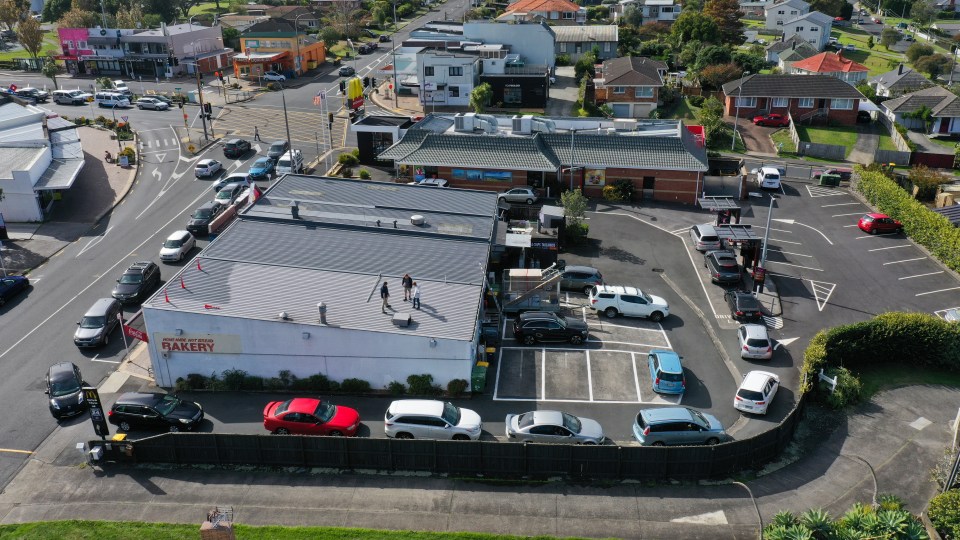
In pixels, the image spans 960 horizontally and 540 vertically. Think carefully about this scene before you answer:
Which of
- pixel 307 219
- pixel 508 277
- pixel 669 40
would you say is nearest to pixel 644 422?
pixel 508 277

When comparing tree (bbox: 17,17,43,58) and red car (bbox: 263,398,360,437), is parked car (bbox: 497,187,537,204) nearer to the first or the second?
red car (bbox: 263,398,360,437)

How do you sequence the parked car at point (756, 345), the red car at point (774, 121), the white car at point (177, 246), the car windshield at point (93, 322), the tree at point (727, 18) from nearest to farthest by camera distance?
the parked car at point (756, 345) < the car windshield at point (93, 322) < the white car at point (177, 246) < the red car at point (774, 121) < the tree at point (727, 18)

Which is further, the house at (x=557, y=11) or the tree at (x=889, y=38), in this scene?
the tree at (x=889, y=38)

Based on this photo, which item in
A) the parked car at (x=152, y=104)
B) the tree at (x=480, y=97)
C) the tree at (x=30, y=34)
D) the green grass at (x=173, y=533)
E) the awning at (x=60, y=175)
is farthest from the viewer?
the tree at (x=30, y=34)

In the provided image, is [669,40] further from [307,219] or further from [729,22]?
[307,219]

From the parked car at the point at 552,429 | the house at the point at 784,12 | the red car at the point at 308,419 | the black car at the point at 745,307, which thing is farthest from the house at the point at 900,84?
the red car at the point at 308,419

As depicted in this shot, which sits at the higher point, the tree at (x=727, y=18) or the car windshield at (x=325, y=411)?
the tree at (x=727, y=18)

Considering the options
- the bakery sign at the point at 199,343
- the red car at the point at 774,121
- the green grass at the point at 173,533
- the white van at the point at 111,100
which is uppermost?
the white van at the point at 111,100

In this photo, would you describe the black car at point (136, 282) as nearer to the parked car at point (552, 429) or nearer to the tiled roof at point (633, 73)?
the parked car at point (552, 429)
